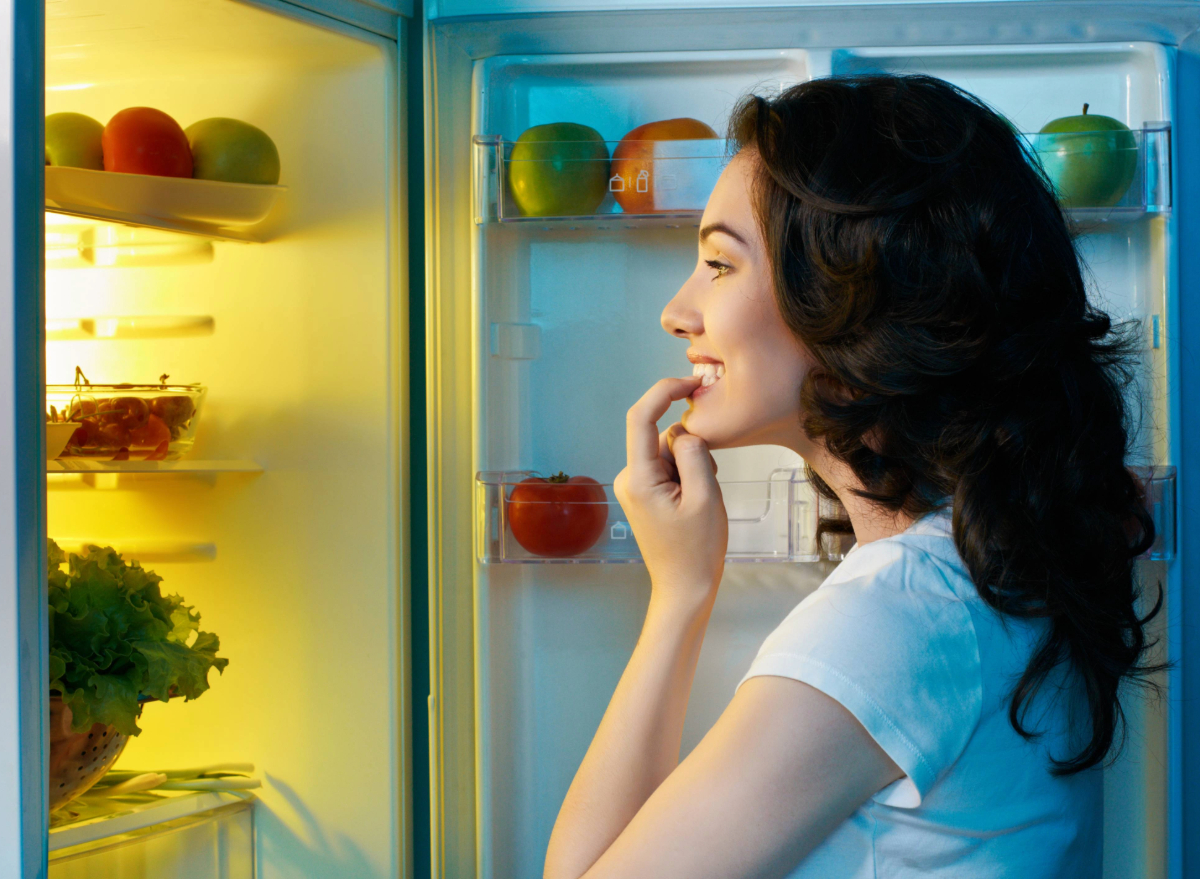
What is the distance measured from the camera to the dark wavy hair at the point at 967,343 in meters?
0.65

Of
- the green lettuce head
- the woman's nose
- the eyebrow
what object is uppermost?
the eyebrow

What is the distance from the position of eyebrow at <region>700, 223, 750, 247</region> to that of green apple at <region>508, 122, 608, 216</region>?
13.9 inches

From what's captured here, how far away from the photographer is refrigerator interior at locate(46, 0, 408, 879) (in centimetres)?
120

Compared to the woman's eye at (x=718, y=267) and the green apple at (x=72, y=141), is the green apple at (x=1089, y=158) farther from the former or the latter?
the green apple at (x=72, y=141)

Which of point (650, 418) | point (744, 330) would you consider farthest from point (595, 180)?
point (744, 330)

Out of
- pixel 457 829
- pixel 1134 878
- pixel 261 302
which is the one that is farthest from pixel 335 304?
pixel 1134 878

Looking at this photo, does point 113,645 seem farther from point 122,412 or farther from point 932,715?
point 932,715

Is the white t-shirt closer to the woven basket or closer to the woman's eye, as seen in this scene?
the woman's eye

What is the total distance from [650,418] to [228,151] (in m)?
0.62

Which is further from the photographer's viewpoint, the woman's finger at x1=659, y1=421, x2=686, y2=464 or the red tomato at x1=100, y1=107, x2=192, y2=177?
the red tomato at x1=100, y1=107, x2=192, y2=177

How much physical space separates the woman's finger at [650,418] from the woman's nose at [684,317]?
0.32 ft

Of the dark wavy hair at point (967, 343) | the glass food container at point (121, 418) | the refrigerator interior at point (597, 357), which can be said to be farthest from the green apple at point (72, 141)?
the dark wavy hair at point (967, 343)

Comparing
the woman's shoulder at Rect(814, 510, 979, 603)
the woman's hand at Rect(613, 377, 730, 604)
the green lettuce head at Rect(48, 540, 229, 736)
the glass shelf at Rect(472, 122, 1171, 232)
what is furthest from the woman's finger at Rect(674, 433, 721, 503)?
the green lettuce head at Rect(48, 540, 229, 736)

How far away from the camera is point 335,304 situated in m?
1.21
